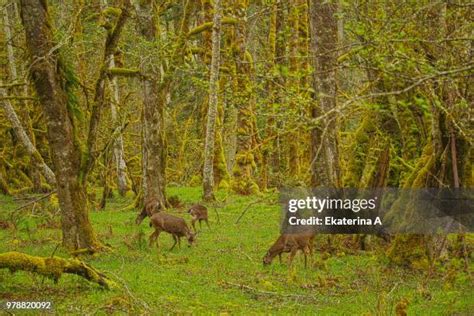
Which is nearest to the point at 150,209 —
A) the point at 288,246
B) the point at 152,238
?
the point at 152,238

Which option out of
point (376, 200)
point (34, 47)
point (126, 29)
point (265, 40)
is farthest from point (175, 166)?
point (34, 47)

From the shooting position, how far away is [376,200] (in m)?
16.2

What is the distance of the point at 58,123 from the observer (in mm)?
13188

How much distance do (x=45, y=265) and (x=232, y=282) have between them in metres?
3.28

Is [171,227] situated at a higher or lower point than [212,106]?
lower

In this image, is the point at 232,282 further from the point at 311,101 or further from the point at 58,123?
the point at 58,123

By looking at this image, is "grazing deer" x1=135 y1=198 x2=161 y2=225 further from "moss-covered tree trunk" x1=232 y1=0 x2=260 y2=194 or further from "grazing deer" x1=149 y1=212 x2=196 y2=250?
"moss-covered tree trunk" x1=232 y1=0 x2=260 y2=194

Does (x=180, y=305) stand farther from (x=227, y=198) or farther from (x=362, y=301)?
(x=227, y=198)

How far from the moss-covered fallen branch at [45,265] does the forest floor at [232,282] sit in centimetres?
20

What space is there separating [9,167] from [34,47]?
18478mm

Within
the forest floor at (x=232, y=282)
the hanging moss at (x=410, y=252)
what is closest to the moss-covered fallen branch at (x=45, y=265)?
the forest floor at (x=232, y=282)

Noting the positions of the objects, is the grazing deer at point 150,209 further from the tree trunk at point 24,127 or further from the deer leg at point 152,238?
the deer leg at point 152,238

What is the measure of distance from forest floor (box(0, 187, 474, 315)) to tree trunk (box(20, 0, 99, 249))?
0.60 m

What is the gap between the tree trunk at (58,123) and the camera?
508 inches
